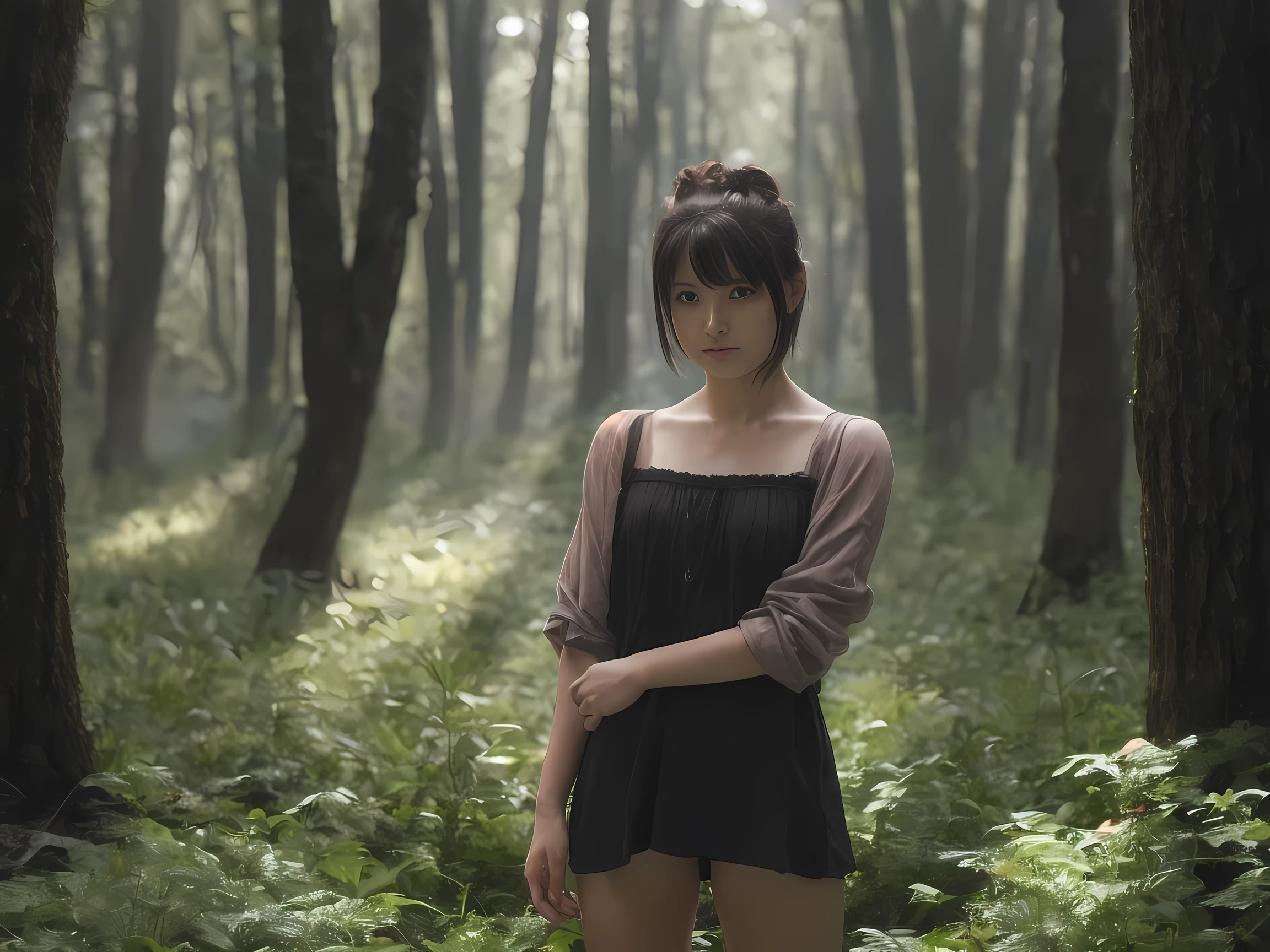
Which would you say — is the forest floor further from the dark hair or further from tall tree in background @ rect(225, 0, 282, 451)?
the dark hair

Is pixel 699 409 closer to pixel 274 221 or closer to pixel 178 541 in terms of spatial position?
pixel 178 541

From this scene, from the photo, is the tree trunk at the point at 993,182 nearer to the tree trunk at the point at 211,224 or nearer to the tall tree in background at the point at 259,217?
the tall tree in background at the point at 259,217

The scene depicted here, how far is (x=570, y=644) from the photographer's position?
1828mm

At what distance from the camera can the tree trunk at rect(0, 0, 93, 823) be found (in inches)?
110

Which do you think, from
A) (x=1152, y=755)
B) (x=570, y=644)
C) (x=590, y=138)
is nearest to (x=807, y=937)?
(x=570, y=644)

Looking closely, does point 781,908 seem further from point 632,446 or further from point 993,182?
point 993,182

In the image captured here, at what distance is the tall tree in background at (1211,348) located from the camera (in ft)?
7.79

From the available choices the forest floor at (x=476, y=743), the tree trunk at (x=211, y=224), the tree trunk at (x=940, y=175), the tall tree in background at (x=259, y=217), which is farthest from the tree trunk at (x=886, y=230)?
the tree trunk at (x=211, y=224)

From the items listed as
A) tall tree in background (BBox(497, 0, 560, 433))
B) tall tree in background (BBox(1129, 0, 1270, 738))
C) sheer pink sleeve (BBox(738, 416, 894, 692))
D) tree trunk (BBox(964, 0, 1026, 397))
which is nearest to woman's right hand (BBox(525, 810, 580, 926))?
sheer pink sleeve (BBox(738, 416, 894, 692))

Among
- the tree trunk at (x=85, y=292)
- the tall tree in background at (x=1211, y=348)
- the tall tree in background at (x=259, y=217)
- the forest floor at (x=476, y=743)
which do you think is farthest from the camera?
the tall tree in background at (x=259, y=217)

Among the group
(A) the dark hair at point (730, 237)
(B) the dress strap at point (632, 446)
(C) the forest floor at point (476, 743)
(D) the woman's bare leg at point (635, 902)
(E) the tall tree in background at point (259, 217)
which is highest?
(E) the tall tree in background at point (259, 217)

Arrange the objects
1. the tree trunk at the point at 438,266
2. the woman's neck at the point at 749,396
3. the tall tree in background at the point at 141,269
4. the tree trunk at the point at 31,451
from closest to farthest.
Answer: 1. the woman's neck at the point at 749,396
2. the tree trunk at the point at 31,451
3. the tall tree in background at the point at 141,269
4. the tree trunk at the point at 438,266

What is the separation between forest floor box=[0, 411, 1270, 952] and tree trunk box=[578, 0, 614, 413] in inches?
91.7

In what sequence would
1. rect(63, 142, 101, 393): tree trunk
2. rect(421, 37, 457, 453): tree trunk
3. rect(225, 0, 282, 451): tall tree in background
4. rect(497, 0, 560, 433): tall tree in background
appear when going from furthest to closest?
rect(421, 37, 457, 453): tree trunk < rect(497, 0, 560, 433): tall tree in background < rect(225, 0, 282, 451): tall tree in background < rect(63, 142, 101, 393): tree trunk
